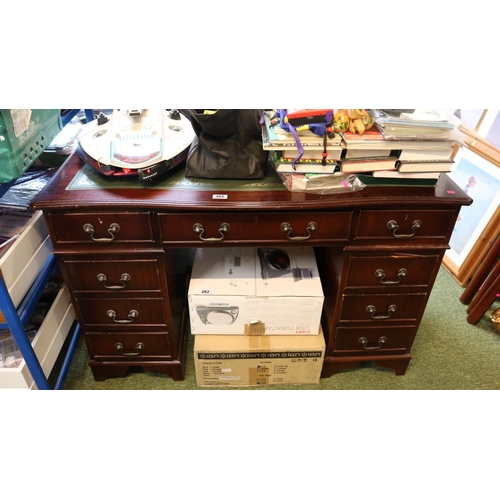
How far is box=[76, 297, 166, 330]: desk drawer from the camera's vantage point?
1.45m

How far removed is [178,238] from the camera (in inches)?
50.4

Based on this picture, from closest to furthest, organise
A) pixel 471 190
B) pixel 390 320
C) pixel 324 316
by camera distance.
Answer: pixel 390 320
pixel 324 316
pixel 471 190

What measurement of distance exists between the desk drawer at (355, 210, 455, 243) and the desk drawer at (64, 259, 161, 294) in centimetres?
68

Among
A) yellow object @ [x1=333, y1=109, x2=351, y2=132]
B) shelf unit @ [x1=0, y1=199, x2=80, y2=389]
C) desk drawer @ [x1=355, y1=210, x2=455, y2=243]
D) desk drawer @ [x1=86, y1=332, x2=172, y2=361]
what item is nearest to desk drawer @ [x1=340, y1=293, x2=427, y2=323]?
desk drawer @ [x1=355, y1=210, x2=455, y2=243]

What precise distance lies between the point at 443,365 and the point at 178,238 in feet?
4.19

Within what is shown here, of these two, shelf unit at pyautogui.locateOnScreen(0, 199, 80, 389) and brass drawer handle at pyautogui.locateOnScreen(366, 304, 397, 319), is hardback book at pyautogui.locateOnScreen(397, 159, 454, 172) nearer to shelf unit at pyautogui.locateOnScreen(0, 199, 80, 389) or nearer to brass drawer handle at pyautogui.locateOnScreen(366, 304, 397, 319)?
brass drawer handle at pyautogui.locateOnScreen(366, 304, 397, 319)

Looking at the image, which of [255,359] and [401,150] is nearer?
[401,150]

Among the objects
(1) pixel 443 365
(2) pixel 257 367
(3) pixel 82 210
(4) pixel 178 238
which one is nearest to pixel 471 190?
(1) pixel 443 365

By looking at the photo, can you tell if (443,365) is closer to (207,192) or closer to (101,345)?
(207,192)

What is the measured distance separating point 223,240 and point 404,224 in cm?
56

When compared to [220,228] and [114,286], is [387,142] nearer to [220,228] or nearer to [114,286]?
[220,228]

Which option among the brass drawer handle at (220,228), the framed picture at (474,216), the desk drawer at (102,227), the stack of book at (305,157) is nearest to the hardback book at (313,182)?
the stack of book at (305,157)

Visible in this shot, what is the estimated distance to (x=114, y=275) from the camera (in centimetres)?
138

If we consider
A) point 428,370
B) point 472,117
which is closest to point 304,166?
point 428,370
